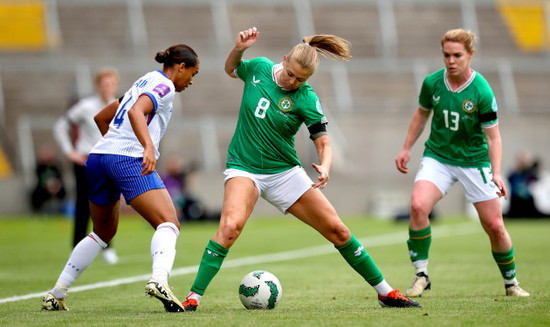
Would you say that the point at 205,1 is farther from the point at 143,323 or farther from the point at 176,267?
the point at 143,323

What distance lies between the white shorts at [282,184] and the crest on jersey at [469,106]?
1838 millimetres

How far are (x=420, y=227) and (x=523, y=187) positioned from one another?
1419cm

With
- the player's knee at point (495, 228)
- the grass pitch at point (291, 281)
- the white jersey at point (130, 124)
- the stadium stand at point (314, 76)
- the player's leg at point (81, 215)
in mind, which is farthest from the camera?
the stadium stand at point (314, 76)

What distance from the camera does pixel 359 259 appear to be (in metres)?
6.35

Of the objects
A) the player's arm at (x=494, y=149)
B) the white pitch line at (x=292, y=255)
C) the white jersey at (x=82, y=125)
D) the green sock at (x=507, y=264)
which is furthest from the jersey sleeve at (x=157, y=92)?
the white jersey at (x=82, y=125)

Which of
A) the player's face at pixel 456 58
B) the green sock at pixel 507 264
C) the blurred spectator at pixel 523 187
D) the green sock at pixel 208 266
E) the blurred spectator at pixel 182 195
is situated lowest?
the blurred spectator at pixel 523 187

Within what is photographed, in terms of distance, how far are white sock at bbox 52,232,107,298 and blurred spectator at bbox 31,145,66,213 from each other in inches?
596

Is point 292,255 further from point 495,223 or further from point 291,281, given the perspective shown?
point 495,223

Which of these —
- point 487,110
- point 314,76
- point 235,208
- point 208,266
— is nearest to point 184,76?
point 235,208

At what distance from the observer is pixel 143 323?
5.37 m

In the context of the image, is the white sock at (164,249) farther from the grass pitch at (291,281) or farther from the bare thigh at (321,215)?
the bare thigh at (321,215)

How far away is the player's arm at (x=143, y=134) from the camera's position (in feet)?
18.8

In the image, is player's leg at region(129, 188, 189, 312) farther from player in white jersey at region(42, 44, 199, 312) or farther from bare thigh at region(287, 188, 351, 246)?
bare thigh at region(287, 188, 351, 246)

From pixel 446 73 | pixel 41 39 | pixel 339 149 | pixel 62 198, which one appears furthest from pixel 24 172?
pixel 446 73
